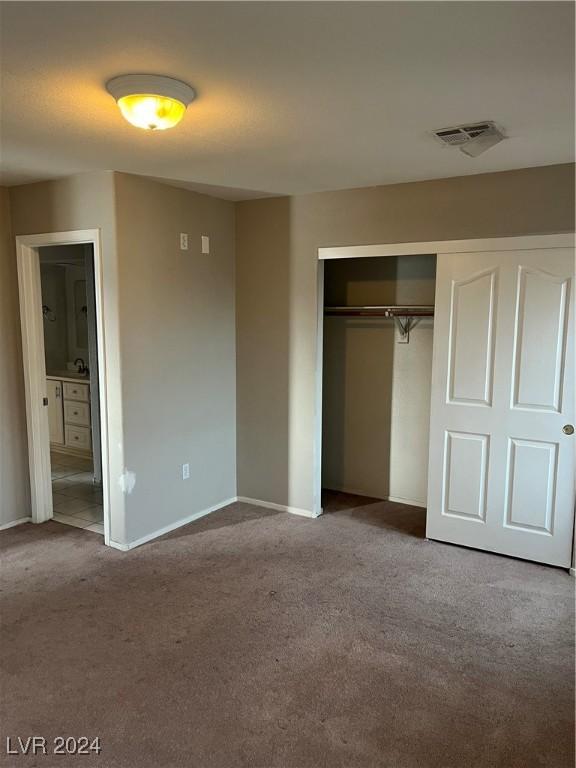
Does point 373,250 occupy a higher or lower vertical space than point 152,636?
higher

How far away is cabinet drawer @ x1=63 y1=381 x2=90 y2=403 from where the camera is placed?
19.0 ft

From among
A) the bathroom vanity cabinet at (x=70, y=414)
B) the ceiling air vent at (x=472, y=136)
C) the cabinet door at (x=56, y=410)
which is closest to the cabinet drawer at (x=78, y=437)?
the bathroom vanity cabinet at (x=70, y=414)

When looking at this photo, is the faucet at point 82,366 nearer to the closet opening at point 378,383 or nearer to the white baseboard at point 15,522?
the white baseboard at point 15,522

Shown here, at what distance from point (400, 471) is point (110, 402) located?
2.38 metres

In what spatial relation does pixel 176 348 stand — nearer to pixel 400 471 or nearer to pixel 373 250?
pixel 373 250

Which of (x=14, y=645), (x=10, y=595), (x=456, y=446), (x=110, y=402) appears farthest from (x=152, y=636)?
(x=456, y=446)

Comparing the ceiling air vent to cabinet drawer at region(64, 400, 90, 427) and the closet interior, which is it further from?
cabinet drawer at region(64, 400, 90, 427)

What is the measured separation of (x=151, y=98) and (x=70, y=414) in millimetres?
4525

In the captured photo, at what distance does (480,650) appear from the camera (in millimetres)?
2723

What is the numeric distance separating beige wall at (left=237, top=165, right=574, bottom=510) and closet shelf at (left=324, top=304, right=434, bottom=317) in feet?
1.68

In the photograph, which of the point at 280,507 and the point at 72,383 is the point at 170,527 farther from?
the point at 72,383

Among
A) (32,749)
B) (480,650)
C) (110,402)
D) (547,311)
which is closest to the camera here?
(32,749)

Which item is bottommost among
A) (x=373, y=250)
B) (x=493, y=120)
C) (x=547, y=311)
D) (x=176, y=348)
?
(x=176, y=348)

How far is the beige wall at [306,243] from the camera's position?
339 cm
